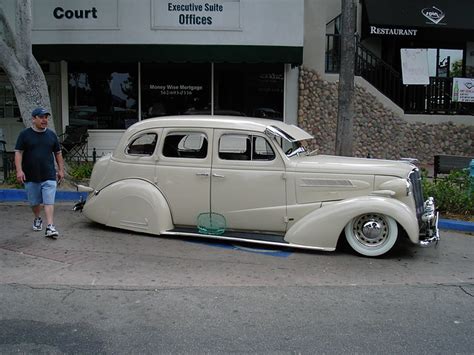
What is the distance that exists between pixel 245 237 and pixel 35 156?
9.95 ft

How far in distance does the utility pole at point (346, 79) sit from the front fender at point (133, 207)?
177 inches

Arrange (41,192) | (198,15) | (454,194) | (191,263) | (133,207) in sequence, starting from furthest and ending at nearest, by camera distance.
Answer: (198,15)
(454,194)
(133,207)
(41,192)
(191,263)

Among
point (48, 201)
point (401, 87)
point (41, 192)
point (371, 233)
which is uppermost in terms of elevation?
point (401, 87)

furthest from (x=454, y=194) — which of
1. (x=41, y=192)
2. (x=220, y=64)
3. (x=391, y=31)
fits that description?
(x=220, y=64)

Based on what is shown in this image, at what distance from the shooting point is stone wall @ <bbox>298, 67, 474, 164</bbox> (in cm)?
1456

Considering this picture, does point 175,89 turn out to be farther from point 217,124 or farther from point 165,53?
point 217,124

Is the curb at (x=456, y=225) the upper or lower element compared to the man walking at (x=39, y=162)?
lower

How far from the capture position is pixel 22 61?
397 inches

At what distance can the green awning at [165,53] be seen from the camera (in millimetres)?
13141

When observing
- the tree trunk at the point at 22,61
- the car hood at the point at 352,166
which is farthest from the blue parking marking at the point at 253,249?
the tree trunk at the point at 22,61

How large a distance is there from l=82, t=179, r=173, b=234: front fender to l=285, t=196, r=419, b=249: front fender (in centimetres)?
180

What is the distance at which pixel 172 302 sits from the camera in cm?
496

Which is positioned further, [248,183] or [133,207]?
[133,207]

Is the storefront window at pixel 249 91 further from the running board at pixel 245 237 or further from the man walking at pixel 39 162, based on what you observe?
the man walking at pixel 39 162
